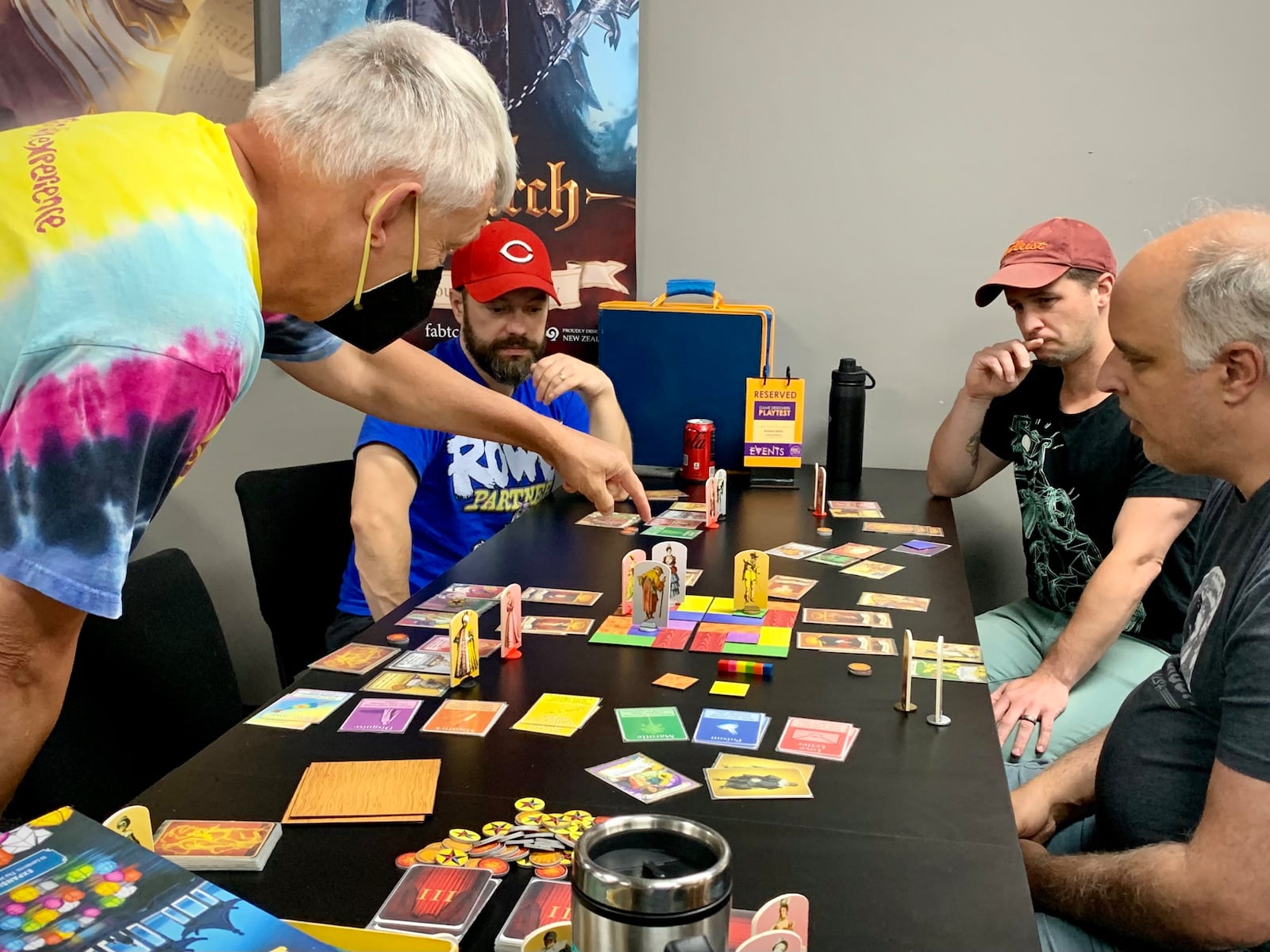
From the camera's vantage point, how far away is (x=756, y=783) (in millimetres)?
1203

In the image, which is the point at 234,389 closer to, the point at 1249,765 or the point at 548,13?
the point at 1249,765

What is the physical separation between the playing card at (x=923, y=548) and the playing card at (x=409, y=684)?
1102 mm

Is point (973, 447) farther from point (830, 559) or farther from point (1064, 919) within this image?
point (1064, 919)

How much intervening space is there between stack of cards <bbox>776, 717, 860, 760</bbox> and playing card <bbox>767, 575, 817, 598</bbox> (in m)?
0.52

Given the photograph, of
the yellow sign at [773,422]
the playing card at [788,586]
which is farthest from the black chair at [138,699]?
the yellow sign at [773,422]

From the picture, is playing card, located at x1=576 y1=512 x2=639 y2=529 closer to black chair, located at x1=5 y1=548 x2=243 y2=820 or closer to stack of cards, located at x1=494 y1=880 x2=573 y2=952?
black chair, located at x1=5 y1=548 x2=243 y2=820

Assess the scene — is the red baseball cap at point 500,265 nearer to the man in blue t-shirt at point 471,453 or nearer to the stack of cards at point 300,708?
the man in blue t-shirt at point 471,453

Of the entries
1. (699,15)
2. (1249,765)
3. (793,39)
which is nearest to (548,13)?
(699,15)

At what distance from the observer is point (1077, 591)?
2541 mm

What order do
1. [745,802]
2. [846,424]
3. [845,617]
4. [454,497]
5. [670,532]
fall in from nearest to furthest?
1. [745,802]
2. [845,617]
3. [670,532]
4. [454,497]
5. [846,424]

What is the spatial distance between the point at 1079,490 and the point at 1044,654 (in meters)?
0.39

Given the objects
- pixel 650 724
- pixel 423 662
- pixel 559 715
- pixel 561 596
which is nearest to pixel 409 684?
pixel 423 662

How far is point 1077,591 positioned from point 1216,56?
1.54 m

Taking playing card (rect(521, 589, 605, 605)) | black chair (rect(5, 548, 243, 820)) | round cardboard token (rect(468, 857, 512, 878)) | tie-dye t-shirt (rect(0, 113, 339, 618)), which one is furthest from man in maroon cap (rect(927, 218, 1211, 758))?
tie-dye t-shirt (rect(0, 113, 339, 618))
